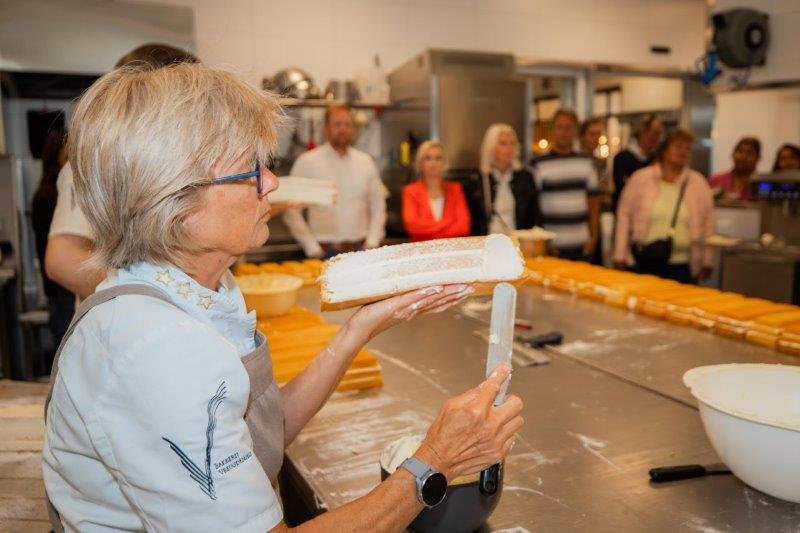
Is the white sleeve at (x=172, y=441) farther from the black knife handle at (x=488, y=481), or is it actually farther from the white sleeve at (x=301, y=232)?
the white sleeve at (x=301, y=232)

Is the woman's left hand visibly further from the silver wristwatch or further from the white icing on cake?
the silver wristwatch

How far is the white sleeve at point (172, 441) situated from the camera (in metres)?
0.83

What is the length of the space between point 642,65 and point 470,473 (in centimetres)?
714

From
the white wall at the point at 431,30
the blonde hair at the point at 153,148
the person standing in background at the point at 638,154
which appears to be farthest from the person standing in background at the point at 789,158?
the blonde hair at the point at 153,148

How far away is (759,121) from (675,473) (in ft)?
22.3

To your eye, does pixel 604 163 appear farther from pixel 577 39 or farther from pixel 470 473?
pixel 470 473

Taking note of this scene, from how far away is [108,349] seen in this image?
2.80 ft

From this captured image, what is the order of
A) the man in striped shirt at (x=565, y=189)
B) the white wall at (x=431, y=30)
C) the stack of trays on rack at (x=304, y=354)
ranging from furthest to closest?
the white wall at (x=431, y=30), the man in striped shirt at (x=565, y=189), the stack of trays on rack at (x=304, y=354)

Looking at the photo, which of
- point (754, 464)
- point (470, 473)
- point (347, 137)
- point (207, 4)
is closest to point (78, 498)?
point (470, 473)

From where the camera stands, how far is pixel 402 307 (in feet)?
4.02

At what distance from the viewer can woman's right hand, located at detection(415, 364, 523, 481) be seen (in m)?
0.98

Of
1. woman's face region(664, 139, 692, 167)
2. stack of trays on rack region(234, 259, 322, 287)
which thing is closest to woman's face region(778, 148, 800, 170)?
woman's face region(664, 139, 692, 167)

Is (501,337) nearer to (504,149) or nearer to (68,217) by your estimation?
(68,217)

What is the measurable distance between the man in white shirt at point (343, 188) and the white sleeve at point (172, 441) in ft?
12.4
